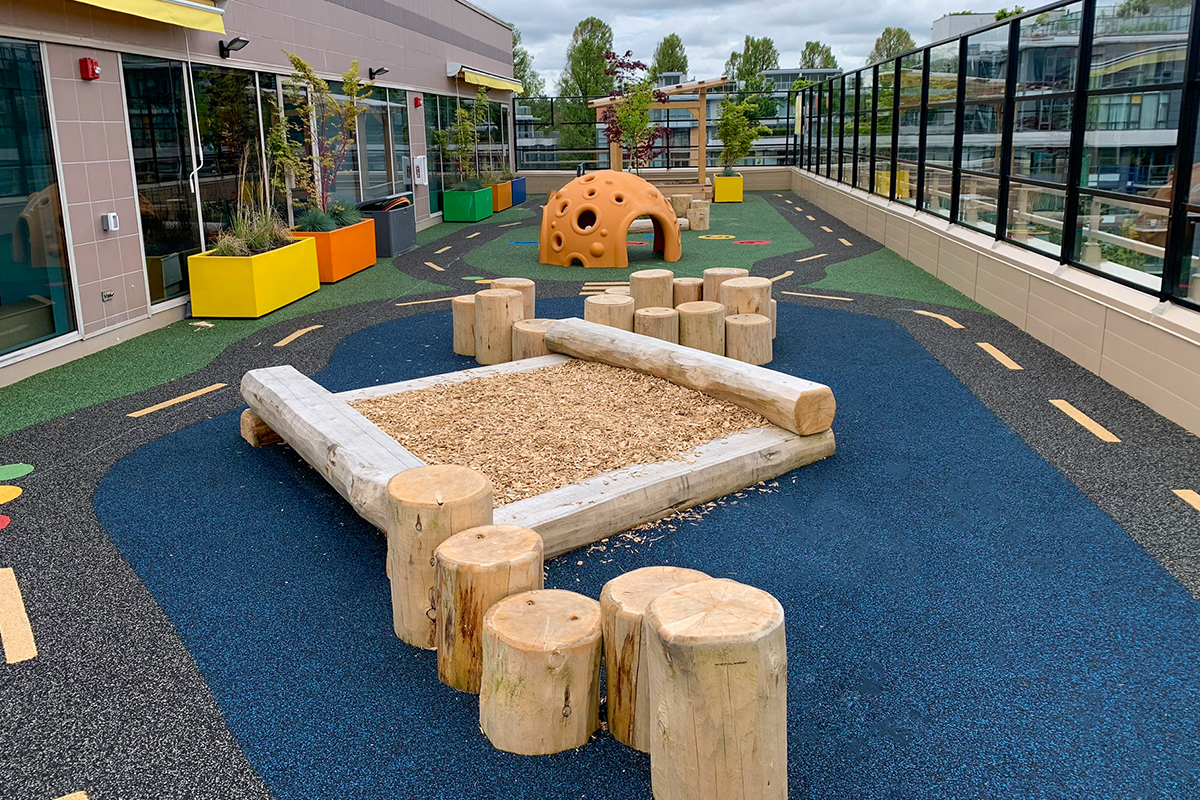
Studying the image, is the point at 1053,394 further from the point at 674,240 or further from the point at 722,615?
the point at 674,240

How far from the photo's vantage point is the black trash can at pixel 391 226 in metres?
14.9

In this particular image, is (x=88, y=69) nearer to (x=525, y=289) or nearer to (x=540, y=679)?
(x=525, y=289)

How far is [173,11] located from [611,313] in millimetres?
5420

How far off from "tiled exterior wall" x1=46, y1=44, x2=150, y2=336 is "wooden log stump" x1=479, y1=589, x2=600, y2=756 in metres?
7.20

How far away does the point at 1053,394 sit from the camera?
22.4 ft

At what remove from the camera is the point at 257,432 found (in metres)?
6.06

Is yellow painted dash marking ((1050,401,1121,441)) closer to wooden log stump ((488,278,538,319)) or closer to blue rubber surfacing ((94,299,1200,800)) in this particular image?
blue rubber surfacing ((94,299,1200,800))

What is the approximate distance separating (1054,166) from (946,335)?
1.85 metres

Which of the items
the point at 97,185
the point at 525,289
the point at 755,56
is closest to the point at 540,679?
the point at 525,289

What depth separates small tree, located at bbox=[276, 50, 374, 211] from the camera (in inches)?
501

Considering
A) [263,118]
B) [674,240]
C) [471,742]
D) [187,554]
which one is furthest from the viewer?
[674,240]

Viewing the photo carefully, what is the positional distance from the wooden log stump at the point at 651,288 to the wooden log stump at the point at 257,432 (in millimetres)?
4101

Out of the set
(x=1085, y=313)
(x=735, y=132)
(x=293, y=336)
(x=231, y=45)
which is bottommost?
(x=293, y=336)

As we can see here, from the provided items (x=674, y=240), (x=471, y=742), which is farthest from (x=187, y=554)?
(x=674, y=240)
